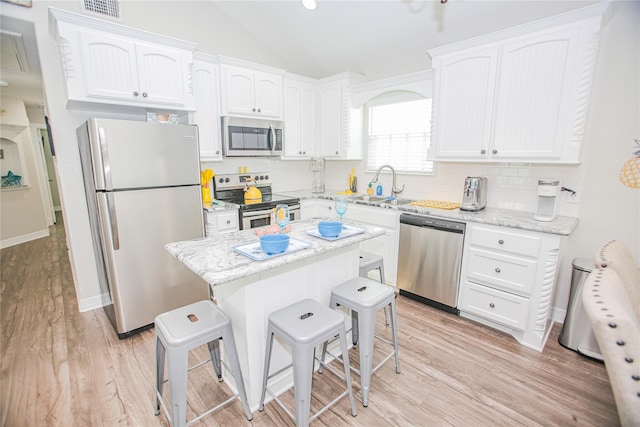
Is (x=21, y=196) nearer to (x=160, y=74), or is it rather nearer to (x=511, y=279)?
(x=160, y=74)

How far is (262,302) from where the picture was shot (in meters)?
1.66

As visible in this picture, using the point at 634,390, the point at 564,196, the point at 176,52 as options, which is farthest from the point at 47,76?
the point at 564,196

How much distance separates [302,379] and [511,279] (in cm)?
194

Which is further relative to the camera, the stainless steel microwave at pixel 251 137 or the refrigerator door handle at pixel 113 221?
the stainless steel microwave at pixel 251 137

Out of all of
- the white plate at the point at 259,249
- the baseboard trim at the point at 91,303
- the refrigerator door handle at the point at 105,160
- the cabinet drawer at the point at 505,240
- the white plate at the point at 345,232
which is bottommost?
the baseboard trim at the point at 91,303

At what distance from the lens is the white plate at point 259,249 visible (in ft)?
4.91

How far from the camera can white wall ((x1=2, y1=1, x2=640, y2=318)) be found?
89.7 inches

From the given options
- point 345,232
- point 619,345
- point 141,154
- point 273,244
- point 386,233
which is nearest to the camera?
point 619,345

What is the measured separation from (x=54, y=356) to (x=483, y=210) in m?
3.84

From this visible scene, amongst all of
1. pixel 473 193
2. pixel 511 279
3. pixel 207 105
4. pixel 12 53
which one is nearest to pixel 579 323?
pixel 511 279

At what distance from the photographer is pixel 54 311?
2.88 metres

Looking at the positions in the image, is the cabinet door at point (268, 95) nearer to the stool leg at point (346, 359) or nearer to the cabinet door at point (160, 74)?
the cabinet door at point (160, 74)

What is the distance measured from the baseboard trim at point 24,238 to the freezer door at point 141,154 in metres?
3.90

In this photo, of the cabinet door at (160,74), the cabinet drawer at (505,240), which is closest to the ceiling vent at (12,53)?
the cabinet door at (160,74)
